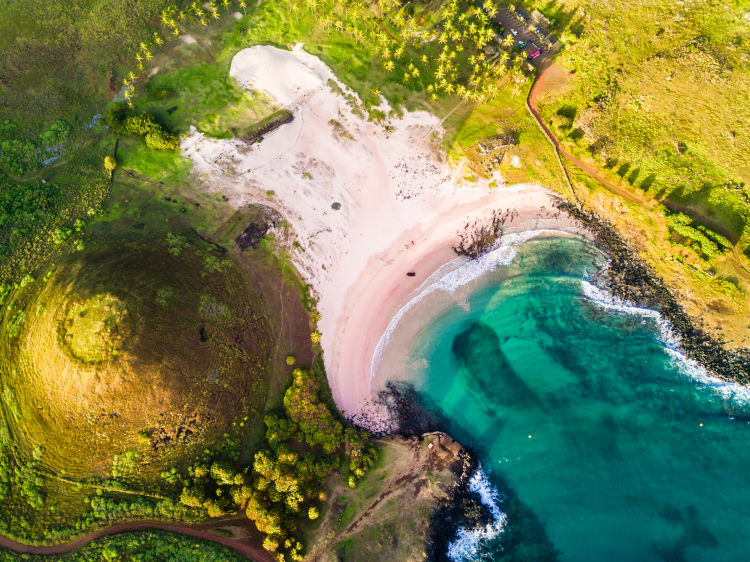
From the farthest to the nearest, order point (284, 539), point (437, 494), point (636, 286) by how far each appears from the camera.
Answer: point (636, 286) < point (437, 494) < point (284, 539)

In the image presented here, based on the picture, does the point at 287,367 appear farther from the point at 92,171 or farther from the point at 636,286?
the point at 636,286

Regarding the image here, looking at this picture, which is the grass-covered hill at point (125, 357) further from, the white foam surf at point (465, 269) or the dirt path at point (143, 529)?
the white foam surf at point (465, 269)

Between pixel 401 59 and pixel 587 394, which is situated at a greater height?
pixel 401 59

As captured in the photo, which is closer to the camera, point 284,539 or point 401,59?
point 284,539

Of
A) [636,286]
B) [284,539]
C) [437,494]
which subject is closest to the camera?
[284,539]

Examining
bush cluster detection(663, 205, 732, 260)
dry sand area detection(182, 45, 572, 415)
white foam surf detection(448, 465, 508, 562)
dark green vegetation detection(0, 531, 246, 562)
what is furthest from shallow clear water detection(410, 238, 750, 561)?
dark green vegetation detection(0, 531, 246, 562)

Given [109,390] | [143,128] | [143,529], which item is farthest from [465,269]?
[143,529]

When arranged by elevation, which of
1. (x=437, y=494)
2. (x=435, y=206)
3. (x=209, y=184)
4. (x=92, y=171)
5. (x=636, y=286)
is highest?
(x=636, y=286)

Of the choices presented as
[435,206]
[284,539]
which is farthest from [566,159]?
[284,539]
